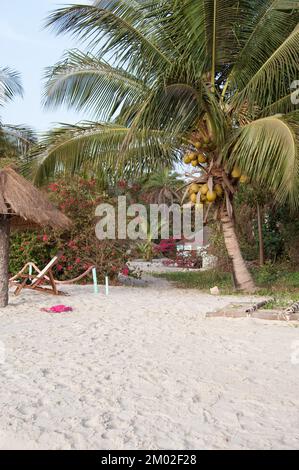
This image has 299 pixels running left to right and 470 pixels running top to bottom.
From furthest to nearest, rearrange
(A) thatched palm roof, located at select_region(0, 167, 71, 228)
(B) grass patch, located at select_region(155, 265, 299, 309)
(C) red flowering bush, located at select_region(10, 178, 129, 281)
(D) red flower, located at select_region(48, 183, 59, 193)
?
(D) red flower, located at select_region(48, 183, 59, 193)
(C) red flowering bush, located at select_region(10, 178, 129, 281)
(B) grass patch, located at select_region(155, 265, 299, 309)
(A) thatched palm roof, located at select_region(0, 167, 71, 228)

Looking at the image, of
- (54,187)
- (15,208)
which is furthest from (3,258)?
(54,187)

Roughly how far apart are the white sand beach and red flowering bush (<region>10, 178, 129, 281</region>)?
4597 millimetres

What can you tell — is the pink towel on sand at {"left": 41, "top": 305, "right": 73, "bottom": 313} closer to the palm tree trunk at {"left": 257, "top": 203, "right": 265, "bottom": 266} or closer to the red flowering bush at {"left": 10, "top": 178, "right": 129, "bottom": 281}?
the red flowering bush at {"left": 10, "top": 178, "right": 129, "bottom": 281}

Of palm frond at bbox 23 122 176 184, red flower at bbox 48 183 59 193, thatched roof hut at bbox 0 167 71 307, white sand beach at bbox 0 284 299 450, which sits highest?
palm frond at bbox 23 122 176 184

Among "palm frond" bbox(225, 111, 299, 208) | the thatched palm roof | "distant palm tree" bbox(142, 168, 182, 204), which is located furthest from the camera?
"distant palm tree" bbox(142, 168, 182, 204)

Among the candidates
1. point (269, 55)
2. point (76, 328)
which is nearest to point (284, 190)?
point (269, 55)

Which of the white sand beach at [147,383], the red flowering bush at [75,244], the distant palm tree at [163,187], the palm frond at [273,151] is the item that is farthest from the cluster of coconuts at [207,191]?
the distant palm tree at [163,187]

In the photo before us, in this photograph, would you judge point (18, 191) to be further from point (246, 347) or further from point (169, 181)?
point (169, 181)

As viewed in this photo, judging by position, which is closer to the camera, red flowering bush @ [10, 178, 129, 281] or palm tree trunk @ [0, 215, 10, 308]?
palm tree trunk @ [0, 215, 10, 308]

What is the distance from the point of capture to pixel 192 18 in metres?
8.49

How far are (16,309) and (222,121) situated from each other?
4.82 m

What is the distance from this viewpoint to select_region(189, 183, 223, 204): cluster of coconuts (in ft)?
30.3

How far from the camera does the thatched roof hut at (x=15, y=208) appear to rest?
7.13m

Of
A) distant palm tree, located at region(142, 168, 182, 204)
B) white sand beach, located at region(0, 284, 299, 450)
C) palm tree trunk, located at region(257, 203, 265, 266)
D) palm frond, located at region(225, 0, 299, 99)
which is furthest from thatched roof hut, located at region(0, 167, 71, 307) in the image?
distant palm tree, located at region(142, 168, 182, 204)
